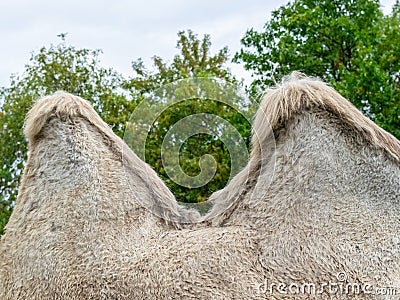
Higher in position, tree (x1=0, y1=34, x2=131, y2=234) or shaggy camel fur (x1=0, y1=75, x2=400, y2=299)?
tree (x1=0, y1=34, x2=131, y2=234)

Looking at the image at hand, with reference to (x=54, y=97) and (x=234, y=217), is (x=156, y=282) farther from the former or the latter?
(x=54, y=97)

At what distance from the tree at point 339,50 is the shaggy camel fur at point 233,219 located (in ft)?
21.8

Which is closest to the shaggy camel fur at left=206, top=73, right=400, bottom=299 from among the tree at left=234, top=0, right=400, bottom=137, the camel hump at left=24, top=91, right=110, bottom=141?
Answer: the camel hump at left=24, top=91, right=110, bottom=141

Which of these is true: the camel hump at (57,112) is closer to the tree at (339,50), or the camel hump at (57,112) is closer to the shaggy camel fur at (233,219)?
the shaggy camel fur at (233,219)

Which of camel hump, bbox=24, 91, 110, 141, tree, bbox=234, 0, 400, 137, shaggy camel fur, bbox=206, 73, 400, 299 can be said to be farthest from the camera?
tree, bbox=234, 0, 400, 137

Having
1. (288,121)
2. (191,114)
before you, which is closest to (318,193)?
(288,121)

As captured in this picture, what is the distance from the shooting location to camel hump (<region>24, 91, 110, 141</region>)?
3.04m

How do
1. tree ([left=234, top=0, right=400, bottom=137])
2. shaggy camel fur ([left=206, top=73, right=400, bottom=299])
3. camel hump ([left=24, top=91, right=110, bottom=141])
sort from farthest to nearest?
tree ([left=234, top=0, right=400, bottom=137]) < camel hump ([left=24, top=91, right=110, bottom=141]) < shaggy camel fur ([left=206, top=73, right=400, bottom=299])

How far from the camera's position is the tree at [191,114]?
316cm

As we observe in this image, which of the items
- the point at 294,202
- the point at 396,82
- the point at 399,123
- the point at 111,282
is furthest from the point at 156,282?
the point at 396,82

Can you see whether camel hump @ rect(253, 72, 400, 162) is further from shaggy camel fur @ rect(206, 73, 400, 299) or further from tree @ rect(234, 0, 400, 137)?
tree @ rect(234, 0, 400, 137)

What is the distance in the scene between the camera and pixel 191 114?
353 cm

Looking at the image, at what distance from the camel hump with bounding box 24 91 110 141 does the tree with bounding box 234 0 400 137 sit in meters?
6.68

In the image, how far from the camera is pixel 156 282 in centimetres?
267
